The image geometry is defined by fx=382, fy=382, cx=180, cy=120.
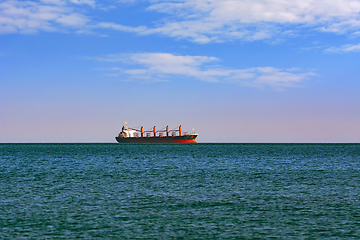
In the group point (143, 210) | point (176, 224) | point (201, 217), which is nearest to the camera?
point (176, 224)

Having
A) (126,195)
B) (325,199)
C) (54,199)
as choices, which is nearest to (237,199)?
(325,199)

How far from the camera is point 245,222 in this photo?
20578 mm

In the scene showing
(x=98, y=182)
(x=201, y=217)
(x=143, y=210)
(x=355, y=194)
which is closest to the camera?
(x=201, y=217)

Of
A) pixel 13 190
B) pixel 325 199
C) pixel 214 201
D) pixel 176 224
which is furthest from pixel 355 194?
pixel 13 190

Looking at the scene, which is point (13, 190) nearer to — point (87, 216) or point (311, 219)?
point (87, 216)

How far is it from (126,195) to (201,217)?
10.0 metres

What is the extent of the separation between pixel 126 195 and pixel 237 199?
28.6 feet

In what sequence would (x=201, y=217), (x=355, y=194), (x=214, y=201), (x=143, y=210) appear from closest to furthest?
(x=201, y=217)
(x=143, y=210)
(x=214, y=201)
(x=355, y=194)

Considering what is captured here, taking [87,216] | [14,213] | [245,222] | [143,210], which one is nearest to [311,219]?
[245,222]

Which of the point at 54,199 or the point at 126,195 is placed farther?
the point at 126,195

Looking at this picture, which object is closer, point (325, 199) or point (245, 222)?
point (245, 222)

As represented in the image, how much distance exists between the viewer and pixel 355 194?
2997 cm

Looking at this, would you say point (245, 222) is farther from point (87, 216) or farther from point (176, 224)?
point (87, 216)

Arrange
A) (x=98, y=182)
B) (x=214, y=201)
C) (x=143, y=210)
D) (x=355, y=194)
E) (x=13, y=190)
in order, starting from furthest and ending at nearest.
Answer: (x=98, y=182)
(x=13, y=190)
(x=355, y=194)
(x=214, y=201)
(x=143, y=210)
